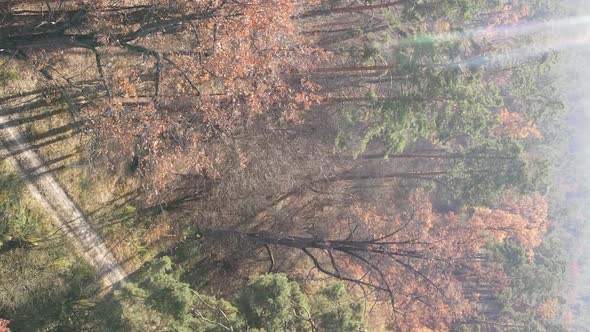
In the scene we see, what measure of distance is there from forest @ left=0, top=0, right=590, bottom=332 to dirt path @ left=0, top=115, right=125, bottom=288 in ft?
0.15

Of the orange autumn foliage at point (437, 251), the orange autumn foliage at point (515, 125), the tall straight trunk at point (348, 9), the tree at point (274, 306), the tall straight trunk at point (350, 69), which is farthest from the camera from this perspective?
the orange autumn foliage at point (515, 125)

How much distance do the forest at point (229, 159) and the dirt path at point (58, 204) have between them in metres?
0.05

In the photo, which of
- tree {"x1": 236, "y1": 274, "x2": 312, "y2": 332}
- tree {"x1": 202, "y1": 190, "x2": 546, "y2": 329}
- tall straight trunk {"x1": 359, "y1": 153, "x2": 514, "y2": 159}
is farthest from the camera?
tall straight trunk {"x1": 359, "y1": 153, "x2": 514, "y2": 159}

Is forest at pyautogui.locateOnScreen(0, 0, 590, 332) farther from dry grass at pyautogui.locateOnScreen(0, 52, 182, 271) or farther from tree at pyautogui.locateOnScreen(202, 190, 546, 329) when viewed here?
tree at pyautogui.locateOnScreen(202, 190, 546, 329)

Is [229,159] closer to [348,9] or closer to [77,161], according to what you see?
[77,161]

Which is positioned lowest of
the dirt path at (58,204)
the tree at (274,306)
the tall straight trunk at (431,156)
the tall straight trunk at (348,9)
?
the tall straight trunk at (431,156)

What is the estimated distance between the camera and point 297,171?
65.7ft

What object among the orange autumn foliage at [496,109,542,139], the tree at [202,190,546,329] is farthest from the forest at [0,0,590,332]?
the orange autumn foliage at [496,109,542,139]

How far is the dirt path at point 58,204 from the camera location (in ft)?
46.2

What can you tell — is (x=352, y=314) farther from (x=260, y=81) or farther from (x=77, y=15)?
(x=77, y=15)

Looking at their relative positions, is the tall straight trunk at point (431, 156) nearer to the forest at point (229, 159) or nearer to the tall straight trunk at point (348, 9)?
the forest at point (229, 159)

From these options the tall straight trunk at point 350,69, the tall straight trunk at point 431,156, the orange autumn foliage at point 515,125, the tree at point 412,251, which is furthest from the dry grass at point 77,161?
the orange autumn foliage at point 515,125

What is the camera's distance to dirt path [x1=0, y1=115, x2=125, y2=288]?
14.1m

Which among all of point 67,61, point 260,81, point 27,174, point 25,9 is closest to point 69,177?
point 27,174
